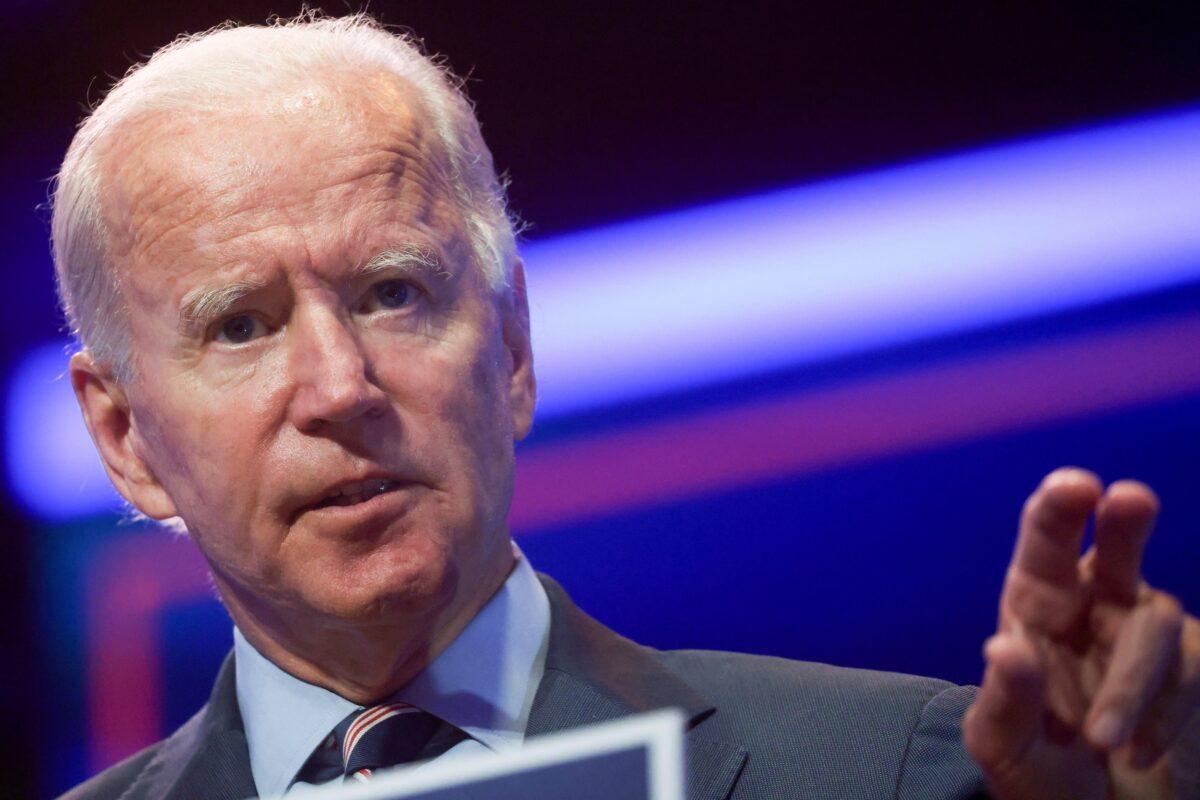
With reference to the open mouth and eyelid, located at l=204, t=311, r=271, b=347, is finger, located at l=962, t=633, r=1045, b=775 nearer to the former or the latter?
the open mouth

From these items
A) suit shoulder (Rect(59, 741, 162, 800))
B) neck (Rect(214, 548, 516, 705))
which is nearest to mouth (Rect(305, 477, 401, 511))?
neck (Rect(214, 548, 516, 705))

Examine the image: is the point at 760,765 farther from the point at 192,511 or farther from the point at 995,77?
the point at 995,77

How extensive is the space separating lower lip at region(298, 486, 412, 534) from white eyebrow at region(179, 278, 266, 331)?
0.95 feet

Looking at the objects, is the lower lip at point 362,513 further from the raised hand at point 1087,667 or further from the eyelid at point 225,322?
the raised hand at point 1087,667

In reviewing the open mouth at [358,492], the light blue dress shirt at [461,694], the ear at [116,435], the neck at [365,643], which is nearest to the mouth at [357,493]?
the open mouth at [358,492]

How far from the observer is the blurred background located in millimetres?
1986

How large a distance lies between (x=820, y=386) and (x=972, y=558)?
326mm

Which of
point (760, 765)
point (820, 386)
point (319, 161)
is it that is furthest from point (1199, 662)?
point (319, 161)

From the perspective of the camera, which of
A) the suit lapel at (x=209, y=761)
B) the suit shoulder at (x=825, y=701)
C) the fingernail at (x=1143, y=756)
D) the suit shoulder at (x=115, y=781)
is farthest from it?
the suit shoulder at (x=115, y=781)

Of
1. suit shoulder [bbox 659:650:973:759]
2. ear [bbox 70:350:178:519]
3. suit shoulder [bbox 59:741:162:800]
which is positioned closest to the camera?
suit shoulder [bbox 659:650:973:759]

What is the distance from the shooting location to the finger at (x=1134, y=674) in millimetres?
1229

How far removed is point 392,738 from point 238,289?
0.59 m

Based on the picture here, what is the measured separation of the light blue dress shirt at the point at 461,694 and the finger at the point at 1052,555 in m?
0.77

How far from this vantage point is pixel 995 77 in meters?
2.05
